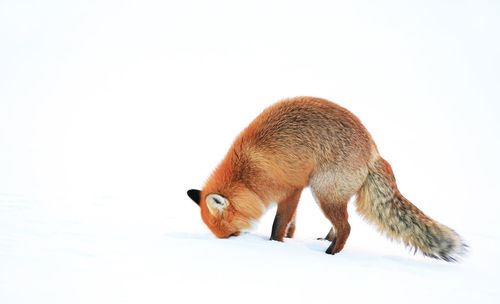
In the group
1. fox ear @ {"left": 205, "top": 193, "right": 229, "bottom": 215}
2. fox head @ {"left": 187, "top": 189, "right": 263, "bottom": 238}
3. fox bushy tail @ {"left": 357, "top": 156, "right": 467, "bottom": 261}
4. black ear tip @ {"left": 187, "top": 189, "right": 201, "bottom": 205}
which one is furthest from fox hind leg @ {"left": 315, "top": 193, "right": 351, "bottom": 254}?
black ear tip @ {"left": 187, "top": 189, "right": 201, "bottom": 205}

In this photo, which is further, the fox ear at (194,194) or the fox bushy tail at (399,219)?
the fox ear at (194,194)

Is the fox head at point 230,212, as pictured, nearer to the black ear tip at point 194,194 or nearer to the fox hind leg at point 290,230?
the black ear tip at point 194,194

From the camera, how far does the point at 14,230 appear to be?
3.83m

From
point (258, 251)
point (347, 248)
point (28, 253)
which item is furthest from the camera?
point (347, 248)

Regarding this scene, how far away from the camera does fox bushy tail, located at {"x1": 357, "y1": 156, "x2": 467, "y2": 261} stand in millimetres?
3881

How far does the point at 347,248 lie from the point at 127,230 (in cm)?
213

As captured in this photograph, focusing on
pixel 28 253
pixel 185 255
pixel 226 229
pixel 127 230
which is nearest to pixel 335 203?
pixel 226 229

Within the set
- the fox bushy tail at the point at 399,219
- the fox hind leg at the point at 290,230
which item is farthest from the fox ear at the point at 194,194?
the fox bushy tail at the point at 399,219

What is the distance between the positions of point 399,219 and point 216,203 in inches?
64.6

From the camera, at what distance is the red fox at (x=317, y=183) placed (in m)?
3.97

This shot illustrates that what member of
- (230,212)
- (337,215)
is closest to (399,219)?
(337,215)

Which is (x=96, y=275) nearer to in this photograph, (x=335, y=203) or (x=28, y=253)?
(x=28, y=253)

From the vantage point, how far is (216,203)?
3.96 metres

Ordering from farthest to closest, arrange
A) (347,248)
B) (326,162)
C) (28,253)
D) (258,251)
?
(347,248)
(326,162)
(258,251)
(28,253)
